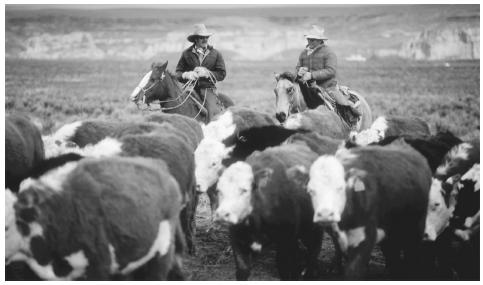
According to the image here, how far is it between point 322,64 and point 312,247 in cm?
515

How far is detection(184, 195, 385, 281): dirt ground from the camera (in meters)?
6.57

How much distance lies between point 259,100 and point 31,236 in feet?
70.9

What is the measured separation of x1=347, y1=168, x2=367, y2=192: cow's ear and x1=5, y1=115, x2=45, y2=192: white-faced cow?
11.8 feet

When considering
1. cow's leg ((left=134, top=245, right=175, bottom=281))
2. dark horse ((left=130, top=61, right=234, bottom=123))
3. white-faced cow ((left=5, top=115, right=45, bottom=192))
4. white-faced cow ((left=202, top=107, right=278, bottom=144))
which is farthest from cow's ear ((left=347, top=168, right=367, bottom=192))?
dark horse ((left=130, top=61, right=234, bottom=123))

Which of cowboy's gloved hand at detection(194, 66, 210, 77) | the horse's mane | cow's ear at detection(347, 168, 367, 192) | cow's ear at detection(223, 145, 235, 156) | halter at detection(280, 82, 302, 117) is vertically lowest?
halter at detection(280, 82, 302, 117)

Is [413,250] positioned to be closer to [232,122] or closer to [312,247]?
[312,247]

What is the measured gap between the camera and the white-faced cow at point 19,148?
7.11 meters

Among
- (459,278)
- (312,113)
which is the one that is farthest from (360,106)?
(459,278)

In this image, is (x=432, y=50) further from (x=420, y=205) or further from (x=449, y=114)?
(x=420, y=205)

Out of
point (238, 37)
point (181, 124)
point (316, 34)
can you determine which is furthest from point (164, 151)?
point (238, 37)

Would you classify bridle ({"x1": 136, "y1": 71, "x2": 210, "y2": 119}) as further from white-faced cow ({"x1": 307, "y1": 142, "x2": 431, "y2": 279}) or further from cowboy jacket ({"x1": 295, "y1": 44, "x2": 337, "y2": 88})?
white-faced cow ({"x1": 307, "y1": 142, "x2": 431, "y2": 279})

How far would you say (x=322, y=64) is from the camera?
1061 centimetres

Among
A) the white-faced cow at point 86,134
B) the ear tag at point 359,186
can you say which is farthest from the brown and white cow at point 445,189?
the white-faced cow at point 86,134

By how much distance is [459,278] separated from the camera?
635 centimetres
